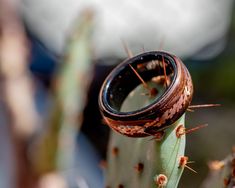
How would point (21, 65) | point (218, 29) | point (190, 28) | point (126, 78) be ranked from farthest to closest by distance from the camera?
point (190, 28) < point (218, 29) < point (21, 65) < point (126, 78)

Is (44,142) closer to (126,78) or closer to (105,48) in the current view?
(126,78)

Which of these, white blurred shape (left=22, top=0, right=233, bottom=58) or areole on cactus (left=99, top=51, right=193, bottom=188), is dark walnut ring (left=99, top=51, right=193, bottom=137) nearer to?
areole on cactus (left=99, top=51, right=193, bottom=188)

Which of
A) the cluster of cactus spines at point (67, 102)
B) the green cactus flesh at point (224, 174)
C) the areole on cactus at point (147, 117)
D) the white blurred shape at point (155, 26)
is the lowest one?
the white blurred shape at point (155, 26)

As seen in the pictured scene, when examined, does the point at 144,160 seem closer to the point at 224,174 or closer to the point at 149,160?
the point at 149,160

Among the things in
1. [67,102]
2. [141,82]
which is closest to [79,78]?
[67,102]

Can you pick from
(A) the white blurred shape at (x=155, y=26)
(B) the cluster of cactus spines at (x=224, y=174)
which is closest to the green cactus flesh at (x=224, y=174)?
(B) the cluster of cactus spines at (x=224, y=174)

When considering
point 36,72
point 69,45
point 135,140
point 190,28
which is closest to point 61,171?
point 69,45

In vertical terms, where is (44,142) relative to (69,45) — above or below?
below

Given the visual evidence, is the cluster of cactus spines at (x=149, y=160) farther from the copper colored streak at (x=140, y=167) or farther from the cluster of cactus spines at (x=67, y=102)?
the cluster of cactus spines at (x=67, y=102)
